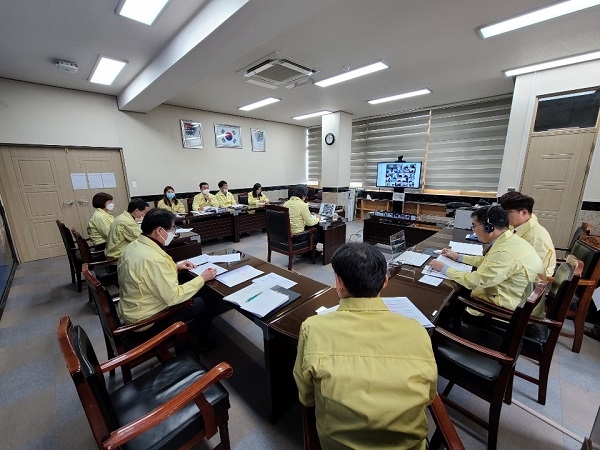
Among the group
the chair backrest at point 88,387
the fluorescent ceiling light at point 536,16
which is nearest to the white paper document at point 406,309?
the chair backrest at point 88,387

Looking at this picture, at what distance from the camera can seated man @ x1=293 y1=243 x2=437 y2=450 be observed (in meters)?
0.67

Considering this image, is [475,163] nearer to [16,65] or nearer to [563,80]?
[563,80]

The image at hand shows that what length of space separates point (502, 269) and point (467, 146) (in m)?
5.35

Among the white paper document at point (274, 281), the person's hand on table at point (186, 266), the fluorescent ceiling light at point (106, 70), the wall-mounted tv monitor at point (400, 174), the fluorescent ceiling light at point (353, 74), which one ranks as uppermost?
the fluorescent ceiling light at point (106, 70)

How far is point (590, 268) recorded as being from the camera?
1.96 meters

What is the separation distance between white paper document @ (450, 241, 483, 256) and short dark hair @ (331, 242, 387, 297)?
184 cm

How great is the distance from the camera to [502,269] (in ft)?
5.02

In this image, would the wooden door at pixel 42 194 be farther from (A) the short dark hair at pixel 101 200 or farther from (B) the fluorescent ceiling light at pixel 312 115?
(B) the fluorescent ceiling light at pixel 312 115

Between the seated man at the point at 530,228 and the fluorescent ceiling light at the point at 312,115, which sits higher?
the fluorescent ceiling light at the point at 312,115

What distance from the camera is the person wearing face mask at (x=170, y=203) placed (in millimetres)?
4828

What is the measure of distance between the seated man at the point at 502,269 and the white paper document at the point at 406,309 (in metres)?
0.52

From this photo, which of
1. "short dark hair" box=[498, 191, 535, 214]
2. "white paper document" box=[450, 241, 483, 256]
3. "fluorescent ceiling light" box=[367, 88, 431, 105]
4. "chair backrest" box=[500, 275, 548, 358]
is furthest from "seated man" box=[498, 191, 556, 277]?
"fluorescent ceiling light" box=[367, 88, 431, 105]

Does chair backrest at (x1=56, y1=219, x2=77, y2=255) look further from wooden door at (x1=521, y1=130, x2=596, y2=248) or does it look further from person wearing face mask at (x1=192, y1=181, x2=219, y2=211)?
wooden door at (x1=521, y1=130, x2=596, y2=248)

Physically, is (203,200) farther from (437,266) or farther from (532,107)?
(532,107)
